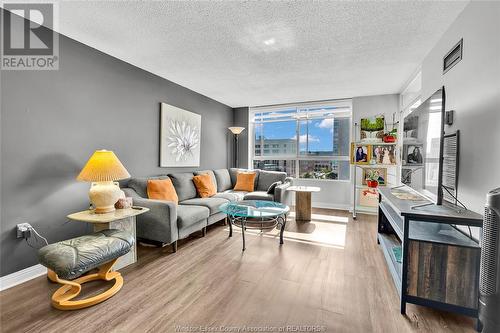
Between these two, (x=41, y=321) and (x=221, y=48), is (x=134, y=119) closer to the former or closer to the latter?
(x=221, y=48)

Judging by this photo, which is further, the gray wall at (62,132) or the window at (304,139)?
the window at (304,139)

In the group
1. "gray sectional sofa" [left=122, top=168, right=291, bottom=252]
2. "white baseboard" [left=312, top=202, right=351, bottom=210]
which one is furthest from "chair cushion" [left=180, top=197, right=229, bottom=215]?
"white baseboard" [left=312, top=202, right=351, bottom=210]

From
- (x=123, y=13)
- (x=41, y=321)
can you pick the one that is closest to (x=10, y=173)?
(x=41, y=321)

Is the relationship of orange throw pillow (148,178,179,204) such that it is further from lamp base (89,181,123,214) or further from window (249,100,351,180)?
window (249,100,351,180)

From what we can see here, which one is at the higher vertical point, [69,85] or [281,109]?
[281,109]

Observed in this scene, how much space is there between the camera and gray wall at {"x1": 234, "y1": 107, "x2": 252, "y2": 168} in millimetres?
5699

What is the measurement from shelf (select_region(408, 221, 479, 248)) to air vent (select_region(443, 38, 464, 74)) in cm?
146

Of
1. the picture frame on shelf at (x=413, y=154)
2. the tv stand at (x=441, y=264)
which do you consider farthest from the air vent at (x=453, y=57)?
the tv stand at (x=441, y=264)

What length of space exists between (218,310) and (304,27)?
2566 mm

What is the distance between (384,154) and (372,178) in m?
0.51

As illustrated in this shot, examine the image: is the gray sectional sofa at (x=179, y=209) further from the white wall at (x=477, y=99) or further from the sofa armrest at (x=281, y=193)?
the white wall at (x=477, y=99)

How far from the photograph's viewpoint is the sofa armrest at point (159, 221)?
8.38 ft

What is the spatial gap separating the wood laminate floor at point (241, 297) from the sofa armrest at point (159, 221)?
21 cm

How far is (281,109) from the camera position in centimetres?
551
